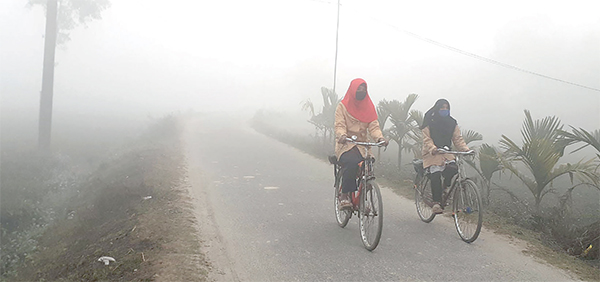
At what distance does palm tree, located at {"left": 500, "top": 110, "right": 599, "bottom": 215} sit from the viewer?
5812 millimetres

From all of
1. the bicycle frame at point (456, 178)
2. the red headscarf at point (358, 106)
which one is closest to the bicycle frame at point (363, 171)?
the red headscarf at point (358, 106)

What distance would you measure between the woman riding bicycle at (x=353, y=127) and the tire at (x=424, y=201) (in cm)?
126

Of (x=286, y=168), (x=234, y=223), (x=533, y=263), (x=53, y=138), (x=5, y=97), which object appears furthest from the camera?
(x=5, y=97)

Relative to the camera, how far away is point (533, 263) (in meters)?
4.48

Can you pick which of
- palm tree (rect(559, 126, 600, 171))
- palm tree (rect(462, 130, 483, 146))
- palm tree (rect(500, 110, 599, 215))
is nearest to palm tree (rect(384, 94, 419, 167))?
palm tree (rect(462, 130, 483, 146))

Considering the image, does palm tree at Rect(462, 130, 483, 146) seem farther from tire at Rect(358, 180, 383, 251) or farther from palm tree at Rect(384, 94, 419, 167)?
tire at Rect(358, 180, 383, 251)

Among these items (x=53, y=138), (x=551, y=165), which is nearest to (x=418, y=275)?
(x=551, y=165)

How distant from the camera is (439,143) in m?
5.68

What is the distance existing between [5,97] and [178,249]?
52.7m

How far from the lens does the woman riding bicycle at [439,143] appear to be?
18.2 ft

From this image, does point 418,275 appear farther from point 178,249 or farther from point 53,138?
point 53,138

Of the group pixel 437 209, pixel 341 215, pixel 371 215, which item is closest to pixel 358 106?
pixel 371 215

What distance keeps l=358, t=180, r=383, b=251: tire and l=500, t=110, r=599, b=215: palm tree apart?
255 cm

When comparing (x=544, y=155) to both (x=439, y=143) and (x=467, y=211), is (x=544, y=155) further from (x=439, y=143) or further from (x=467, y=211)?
(x=467, y=211)
